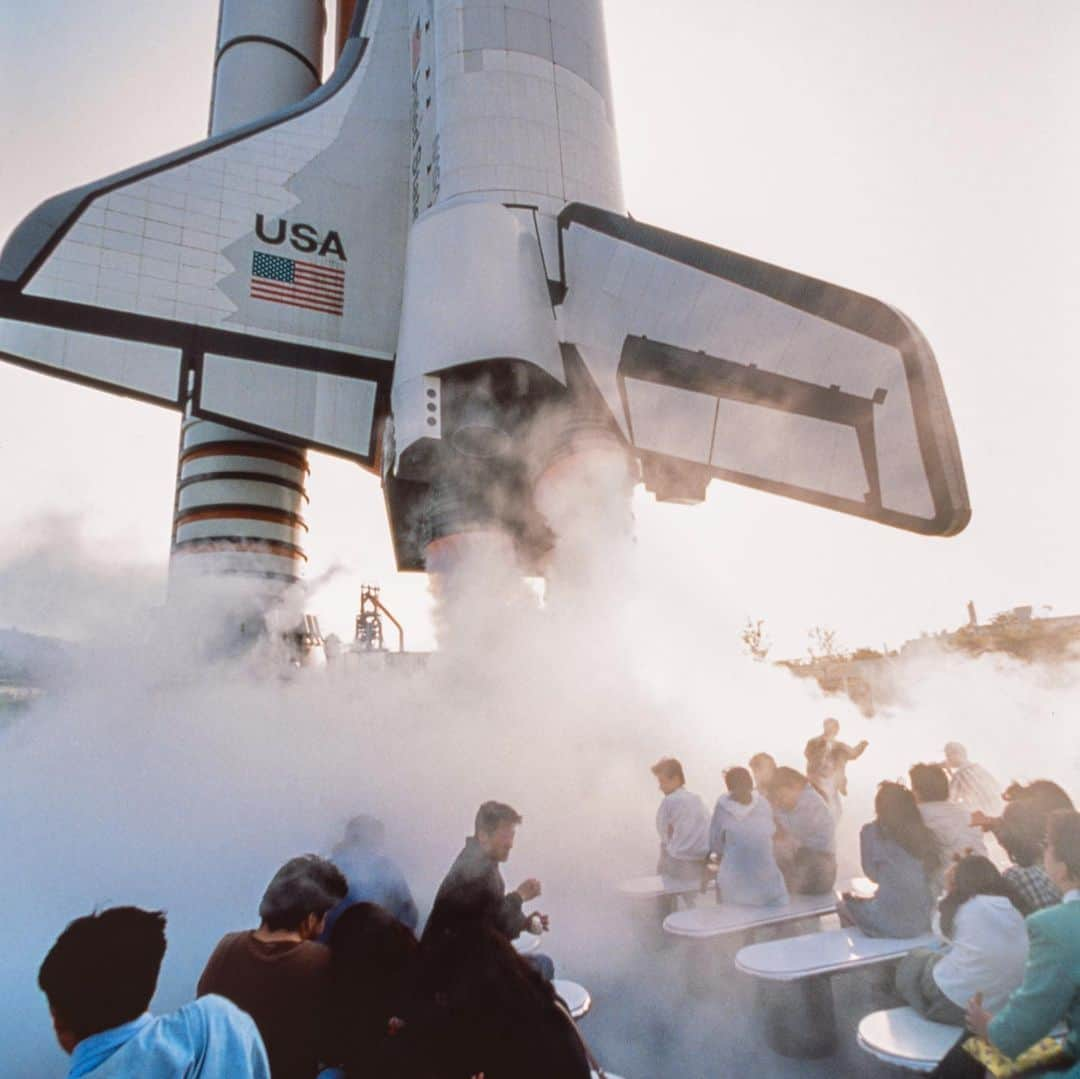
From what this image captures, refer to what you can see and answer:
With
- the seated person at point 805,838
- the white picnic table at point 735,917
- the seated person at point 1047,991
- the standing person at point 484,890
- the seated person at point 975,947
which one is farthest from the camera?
the seated person at point 805,838

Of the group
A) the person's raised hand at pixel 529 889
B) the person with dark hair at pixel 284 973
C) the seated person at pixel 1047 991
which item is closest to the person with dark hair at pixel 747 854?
the person's raised hand at pixel 529 889

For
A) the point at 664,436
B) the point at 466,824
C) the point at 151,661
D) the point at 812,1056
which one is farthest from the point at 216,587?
the point at 812,1056

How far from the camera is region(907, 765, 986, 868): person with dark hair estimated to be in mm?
3340

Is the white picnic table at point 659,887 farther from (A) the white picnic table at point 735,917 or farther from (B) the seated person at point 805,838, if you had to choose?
(B) the seated person at point 805,838

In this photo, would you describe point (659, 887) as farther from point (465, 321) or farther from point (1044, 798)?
point (465, 321)

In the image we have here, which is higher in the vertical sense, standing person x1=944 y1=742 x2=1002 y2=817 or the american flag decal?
the american flag decal

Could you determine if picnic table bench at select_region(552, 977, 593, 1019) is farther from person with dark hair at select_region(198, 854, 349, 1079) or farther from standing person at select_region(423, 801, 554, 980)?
person with dark hair at select_region(198, 854, 349, 1079)

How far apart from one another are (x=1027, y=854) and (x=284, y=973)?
236 cm

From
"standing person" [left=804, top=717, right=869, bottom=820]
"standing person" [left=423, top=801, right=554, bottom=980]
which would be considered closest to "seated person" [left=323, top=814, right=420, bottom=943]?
"standing person" [left=423, top=801, right=554, bottom=980]

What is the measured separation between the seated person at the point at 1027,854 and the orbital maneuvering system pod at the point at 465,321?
11.1 ft

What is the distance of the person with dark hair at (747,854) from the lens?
142 inches

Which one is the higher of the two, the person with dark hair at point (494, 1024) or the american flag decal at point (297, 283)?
the american flag decal at point (297, 283)

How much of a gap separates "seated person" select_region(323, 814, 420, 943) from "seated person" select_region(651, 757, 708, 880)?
1.85 metres

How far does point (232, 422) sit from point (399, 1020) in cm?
640
